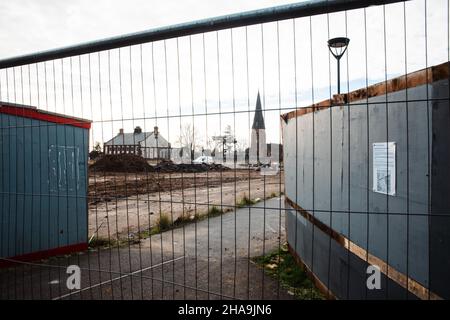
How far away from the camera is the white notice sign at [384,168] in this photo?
2779mm

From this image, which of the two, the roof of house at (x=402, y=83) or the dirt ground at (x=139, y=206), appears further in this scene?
the dirt ground at (x=139, y=206)

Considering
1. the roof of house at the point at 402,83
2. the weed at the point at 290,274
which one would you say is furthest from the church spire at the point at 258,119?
the weed at the point at 290,274

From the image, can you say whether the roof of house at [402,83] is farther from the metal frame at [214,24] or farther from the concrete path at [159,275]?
the concrete path at [159,275]

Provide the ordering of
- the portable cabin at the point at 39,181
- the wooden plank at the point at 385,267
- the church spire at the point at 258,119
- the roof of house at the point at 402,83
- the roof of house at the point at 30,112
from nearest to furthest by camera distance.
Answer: the roof of house at the point at 402,83 < the wooden plank at the point at 385,267 < the church spire at the point at 258,119 < the roof of house at the point at 30,112 < the portable cabin at the point at 39,181

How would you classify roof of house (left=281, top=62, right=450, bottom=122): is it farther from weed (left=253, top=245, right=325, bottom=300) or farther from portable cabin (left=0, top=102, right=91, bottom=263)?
portable cabin (left=0, top=102, right=91, bottom=263)

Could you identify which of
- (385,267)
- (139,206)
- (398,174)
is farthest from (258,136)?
(139,206)

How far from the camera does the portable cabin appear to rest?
5.27m

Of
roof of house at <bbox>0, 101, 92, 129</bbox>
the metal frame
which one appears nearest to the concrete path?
the metal frame

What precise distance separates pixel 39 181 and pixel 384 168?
5.33m

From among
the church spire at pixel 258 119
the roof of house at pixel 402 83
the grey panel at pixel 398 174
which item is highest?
the roof of house at pixel 402 83

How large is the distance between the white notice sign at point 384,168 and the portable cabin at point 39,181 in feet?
13.1

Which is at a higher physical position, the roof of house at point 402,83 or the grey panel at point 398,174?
the roof of house at point 402,83

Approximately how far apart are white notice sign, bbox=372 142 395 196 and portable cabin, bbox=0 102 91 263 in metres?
3.99
